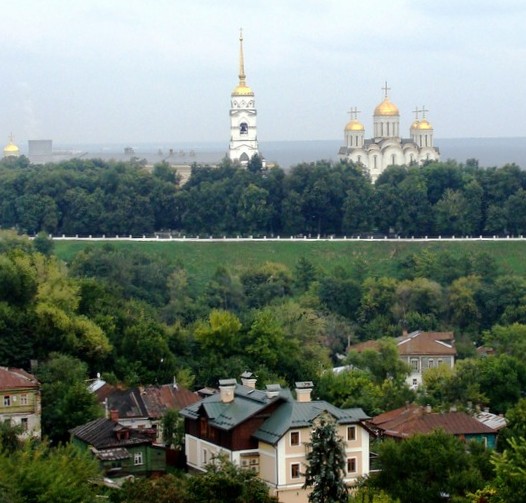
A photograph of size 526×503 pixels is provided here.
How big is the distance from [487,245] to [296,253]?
8.67 meters

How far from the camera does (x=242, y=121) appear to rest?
97500mm

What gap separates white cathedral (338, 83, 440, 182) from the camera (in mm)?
92250

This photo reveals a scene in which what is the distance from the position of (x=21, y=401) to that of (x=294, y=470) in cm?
854

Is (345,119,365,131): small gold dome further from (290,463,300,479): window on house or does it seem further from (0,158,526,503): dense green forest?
(290,463,300,479): window on house

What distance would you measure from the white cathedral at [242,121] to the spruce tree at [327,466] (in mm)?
70653

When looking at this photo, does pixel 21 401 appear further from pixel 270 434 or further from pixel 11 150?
pixel 11 150

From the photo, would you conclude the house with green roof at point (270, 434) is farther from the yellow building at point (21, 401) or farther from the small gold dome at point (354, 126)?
the small gold dome at point (354, 126)

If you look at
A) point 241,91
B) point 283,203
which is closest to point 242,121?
point 241,91

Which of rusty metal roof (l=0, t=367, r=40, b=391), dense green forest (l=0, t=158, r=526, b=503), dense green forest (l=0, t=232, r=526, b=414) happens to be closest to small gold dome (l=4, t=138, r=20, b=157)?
dense green forest (l=0, t=158, r=526, b=503)

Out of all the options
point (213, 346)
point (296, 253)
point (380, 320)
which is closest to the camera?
point (213, 346)

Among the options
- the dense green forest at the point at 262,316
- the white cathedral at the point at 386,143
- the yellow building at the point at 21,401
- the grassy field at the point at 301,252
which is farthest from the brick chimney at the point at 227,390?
the white cathedral at the point at 386,143

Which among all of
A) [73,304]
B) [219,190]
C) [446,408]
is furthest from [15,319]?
[219,190]

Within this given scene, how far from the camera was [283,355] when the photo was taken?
1735 inches

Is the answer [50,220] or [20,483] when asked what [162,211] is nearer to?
[50,220]
